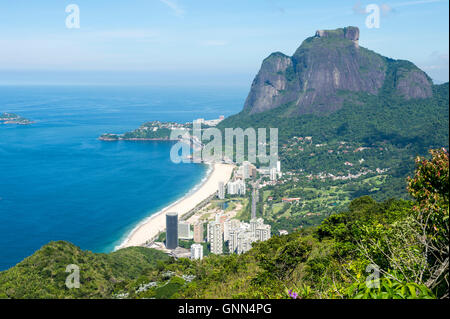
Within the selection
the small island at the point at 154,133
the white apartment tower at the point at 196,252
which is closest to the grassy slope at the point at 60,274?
the white apartment tower at the point at 196,252

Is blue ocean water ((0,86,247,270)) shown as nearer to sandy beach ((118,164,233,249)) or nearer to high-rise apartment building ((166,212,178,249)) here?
sandy beach ((118,164,233,249))

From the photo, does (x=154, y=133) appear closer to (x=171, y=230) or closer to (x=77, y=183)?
(x=77, y=183)

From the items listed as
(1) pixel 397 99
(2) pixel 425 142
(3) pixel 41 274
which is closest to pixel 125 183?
(3) pixel 41 274

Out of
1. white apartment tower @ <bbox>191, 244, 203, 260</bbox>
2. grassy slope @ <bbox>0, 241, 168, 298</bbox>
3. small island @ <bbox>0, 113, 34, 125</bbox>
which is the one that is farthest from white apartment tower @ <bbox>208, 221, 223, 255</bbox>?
small island @ <bbox>0, 113, 34, 125</bbox>

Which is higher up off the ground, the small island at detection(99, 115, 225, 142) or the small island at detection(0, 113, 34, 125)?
the small island at detection(0, 113, 34, 125)
